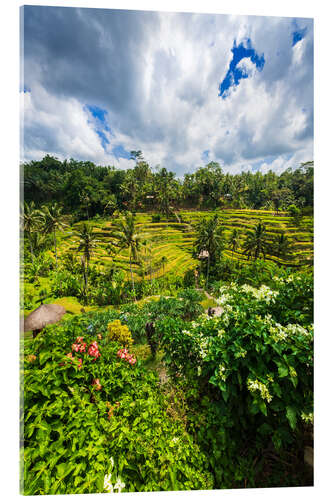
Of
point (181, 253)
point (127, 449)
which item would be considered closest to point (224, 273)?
point (181, 253)

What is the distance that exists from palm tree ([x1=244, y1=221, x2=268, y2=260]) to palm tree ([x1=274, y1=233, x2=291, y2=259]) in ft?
1.01

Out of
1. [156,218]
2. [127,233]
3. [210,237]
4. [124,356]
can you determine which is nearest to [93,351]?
[124,356]

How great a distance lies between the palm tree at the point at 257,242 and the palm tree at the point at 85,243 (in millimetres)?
4948

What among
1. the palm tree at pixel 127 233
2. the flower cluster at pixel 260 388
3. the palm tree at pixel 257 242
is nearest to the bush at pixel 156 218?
the palm tree at pixel 127 233

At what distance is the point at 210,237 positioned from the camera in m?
6.22

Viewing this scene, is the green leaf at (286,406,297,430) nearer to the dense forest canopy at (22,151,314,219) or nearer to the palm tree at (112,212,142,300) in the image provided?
the dense forest canopy at (22,151,314,219)

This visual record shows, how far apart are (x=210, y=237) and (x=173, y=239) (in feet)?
4.46

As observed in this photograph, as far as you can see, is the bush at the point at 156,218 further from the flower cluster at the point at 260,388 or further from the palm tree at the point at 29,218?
the flower cluster at the point at 260,388

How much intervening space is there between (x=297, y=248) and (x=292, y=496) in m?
4.94

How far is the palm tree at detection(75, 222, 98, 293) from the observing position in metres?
4.87

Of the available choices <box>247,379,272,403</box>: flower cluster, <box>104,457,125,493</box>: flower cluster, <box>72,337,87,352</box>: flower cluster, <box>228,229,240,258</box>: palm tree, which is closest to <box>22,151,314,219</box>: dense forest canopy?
<box>228,229,240,258</box>: palm tree

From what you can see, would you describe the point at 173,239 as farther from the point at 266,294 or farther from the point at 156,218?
the point at 266,294

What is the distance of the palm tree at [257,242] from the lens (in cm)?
553
